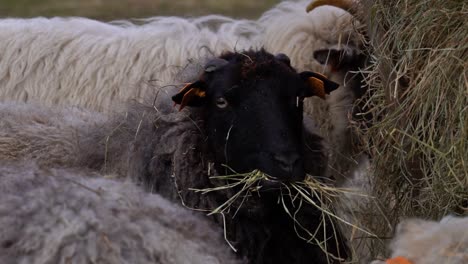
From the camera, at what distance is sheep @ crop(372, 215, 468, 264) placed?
9.07ft

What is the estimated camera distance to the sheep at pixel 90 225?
274cm

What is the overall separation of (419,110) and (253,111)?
0.85 meters

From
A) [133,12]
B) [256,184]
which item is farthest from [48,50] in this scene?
[133,12]

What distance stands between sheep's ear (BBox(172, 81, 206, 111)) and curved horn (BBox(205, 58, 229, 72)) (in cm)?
9

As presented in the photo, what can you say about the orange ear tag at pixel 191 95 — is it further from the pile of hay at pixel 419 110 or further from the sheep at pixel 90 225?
the pile of hay at pixel 419 110

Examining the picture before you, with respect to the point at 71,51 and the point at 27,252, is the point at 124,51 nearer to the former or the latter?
the point at 71,51

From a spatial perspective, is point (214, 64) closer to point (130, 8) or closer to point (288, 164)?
point (288, 164)

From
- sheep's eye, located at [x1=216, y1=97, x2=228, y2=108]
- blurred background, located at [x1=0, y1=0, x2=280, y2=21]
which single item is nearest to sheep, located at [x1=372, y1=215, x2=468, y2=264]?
sheep's eye, located at [x1=216, y1=97, x2=228, y2=108]

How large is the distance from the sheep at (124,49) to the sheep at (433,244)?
9.23 feet

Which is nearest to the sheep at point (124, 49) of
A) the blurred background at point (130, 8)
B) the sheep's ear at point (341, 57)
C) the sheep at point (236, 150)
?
the sheep's ear at point (341, 57)

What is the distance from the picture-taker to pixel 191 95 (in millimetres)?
3959

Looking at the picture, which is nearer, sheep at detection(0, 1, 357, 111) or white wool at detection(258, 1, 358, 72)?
white wool at detection(258, 1, 358, 72)

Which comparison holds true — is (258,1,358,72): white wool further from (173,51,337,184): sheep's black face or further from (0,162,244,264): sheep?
(0,162,244,264): sheep

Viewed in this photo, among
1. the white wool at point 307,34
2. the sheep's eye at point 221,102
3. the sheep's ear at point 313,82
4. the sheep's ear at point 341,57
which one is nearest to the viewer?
the sheep's eye at point 221,102
